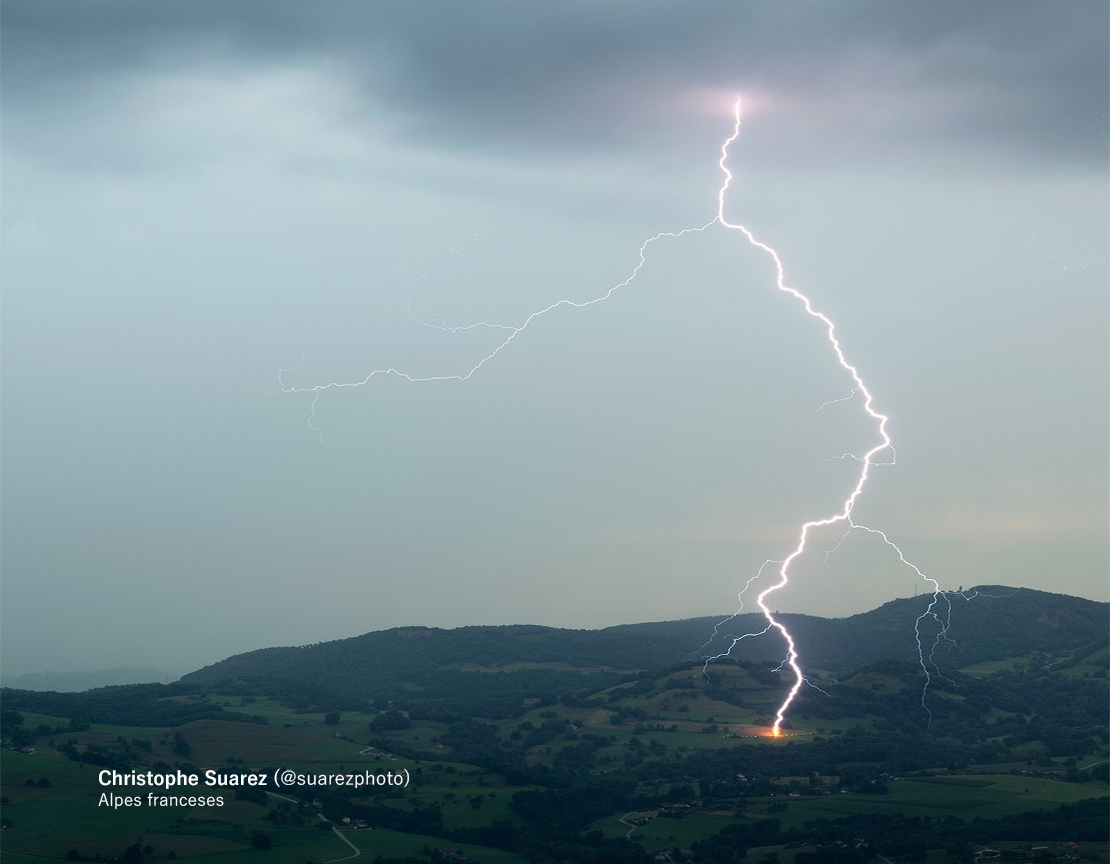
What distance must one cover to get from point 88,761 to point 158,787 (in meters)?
8.45

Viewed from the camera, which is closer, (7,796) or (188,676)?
(7,796)

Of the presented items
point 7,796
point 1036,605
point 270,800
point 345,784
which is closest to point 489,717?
point 345,784

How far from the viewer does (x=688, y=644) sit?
183 metres

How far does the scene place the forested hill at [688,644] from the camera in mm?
163000

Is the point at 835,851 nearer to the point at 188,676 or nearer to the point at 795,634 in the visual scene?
the point at 795,634

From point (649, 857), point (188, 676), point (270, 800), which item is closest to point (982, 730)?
point (649, 857)

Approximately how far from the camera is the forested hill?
163 m

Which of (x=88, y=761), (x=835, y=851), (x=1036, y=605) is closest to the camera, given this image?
(x=835, y=851)

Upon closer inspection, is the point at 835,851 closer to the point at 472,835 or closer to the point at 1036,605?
the point at 472,835

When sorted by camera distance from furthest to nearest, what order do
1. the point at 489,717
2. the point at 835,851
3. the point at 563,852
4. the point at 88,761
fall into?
1. the point at 489,717
2. the point at 88,761
3. the point at 563,852
4. the point at 835,851

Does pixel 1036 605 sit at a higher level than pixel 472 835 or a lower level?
higher

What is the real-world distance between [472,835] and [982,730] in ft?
195

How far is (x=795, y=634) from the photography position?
179500mm

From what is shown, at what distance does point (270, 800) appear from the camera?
241 ft
